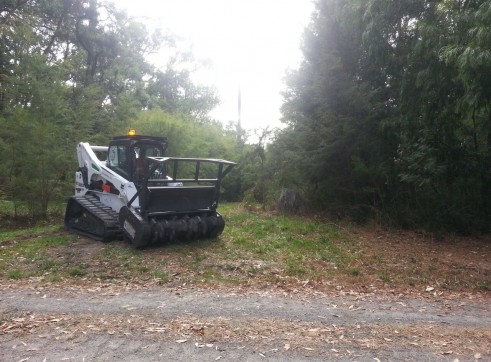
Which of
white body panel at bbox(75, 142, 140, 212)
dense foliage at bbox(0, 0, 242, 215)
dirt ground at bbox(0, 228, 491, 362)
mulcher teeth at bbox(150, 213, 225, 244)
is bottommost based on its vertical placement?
dirt ground at bbox(0, 228, 491, 362)

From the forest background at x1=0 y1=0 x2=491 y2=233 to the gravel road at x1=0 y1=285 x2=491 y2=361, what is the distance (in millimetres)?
4513

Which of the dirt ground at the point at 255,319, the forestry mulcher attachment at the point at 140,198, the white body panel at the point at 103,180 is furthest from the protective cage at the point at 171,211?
the dirt ground at the point at 255,319

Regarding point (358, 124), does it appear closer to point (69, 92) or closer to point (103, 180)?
point (103, 180)

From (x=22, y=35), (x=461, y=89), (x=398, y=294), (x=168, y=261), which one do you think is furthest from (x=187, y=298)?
(x=22, y=35)

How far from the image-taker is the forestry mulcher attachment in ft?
28.3

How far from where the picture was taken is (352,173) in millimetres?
13906

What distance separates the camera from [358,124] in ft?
43.2

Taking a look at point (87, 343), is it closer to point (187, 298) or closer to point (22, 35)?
point (187, 298)

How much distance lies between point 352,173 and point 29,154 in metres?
10.4

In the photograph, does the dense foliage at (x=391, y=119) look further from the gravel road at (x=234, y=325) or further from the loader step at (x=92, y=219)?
the loader step at (x=92, y=219)

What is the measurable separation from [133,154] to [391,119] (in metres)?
7.65

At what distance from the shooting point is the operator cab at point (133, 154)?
965 cm

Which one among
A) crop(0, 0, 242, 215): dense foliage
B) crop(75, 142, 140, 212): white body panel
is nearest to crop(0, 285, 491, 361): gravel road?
crop(75, 142, 140, 212): white body panel

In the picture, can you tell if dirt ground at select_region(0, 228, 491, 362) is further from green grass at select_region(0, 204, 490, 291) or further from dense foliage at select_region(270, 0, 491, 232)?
dense foliage at select_region(270, 0, 491, 232)
